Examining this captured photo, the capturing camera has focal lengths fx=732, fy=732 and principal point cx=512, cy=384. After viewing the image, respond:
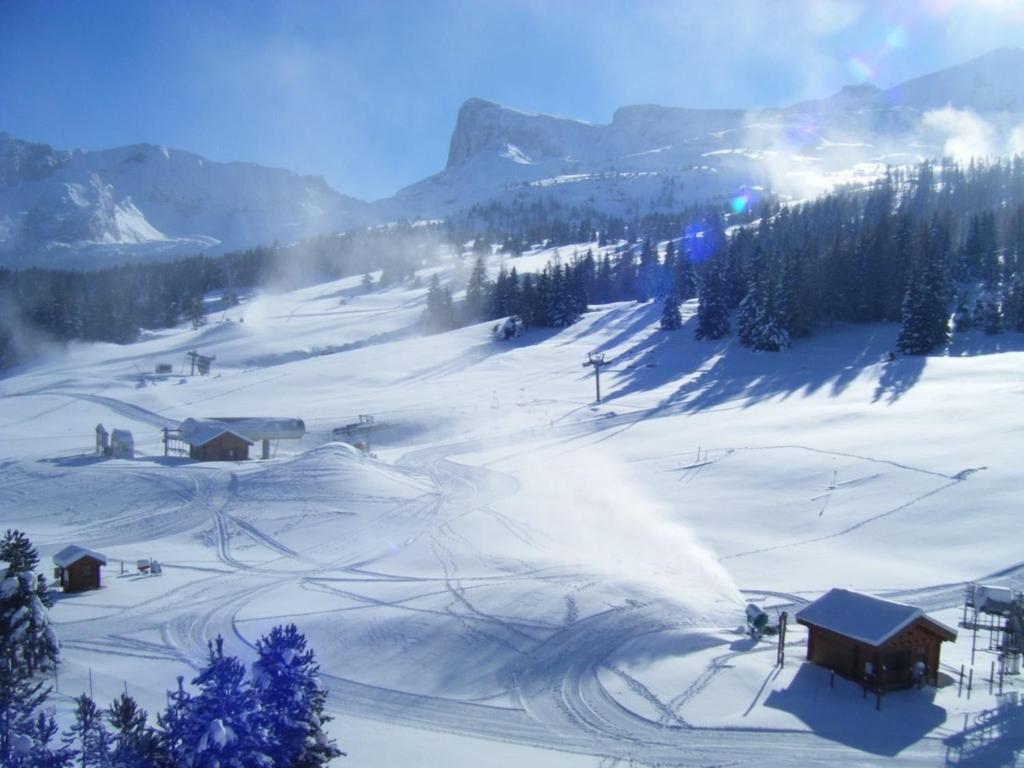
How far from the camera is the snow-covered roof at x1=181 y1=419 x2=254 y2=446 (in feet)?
149

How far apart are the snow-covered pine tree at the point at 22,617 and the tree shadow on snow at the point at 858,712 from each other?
17.3 m

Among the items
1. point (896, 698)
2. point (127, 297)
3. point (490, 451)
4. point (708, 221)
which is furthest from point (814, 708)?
point (708, 221)

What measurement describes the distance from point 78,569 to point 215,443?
20.6 m

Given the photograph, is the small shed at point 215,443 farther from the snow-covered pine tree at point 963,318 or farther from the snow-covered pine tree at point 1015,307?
the snow-covered pine tree at point 1015,307

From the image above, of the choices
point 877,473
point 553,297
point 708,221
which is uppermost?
point 708,221

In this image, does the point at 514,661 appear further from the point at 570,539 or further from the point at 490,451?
the point at 490,451

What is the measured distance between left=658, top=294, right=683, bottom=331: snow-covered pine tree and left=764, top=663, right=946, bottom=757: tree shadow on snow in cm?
5952

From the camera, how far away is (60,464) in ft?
139

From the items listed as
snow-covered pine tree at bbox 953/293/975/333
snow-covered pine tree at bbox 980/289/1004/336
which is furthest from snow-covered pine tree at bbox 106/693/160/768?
snow-covered pine tree at bbox 953/293/975/333

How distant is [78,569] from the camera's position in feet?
84.5

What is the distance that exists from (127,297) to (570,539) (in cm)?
10665

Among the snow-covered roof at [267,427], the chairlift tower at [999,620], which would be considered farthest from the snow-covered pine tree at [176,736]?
the snow-covered roof at [267,427]

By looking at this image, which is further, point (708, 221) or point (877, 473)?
point (708, 221)

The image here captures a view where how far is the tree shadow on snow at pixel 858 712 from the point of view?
48.9 feet
